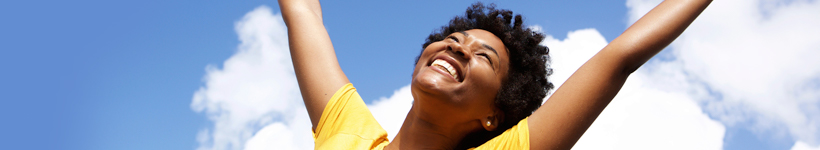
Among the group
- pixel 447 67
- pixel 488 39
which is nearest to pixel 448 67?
pixel 447 67

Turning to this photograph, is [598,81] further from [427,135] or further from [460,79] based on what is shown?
[427,135]

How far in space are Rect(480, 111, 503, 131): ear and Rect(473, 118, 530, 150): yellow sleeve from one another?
392mm

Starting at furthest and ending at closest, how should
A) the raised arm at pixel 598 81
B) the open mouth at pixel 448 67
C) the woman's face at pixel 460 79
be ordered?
the open mouth at pixel 448 67
the woman's face at pixel 460 79
the raised arm at pixel 598 81

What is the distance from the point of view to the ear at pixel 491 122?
331 cm

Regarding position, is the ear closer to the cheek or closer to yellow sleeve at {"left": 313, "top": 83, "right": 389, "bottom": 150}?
the cheek

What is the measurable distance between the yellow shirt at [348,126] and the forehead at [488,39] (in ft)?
2.98

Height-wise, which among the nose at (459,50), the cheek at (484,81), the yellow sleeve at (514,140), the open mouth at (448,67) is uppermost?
the nose at (459,50)

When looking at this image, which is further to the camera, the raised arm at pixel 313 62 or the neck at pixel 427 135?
the raised arm at pixel 313 62

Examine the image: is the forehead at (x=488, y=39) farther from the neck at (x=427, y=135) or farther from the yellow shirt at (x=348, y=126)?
the yellow shirt at (x=348, y=126)

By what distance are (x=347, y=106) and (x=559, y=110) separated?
59.2 inches

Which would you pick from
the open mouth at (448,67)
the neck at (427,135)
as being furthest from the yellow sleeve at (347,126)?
the open mouth at (448,67)

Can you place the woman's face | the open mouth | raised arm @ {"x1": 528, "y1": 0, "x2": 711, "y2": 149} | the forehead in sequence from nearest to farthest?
raised arm @ {"x1": 528, "y1": 0, "x2": 711, "y2": 149}
the woman's face
the open mouth
the forehead

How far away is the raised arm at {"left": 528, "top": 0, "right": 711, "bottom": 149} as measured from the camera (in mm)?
2682

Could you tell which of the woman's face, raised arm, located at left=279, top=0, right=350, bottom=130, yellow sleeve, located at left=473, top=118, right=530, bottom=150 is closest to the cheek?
the woman's face
